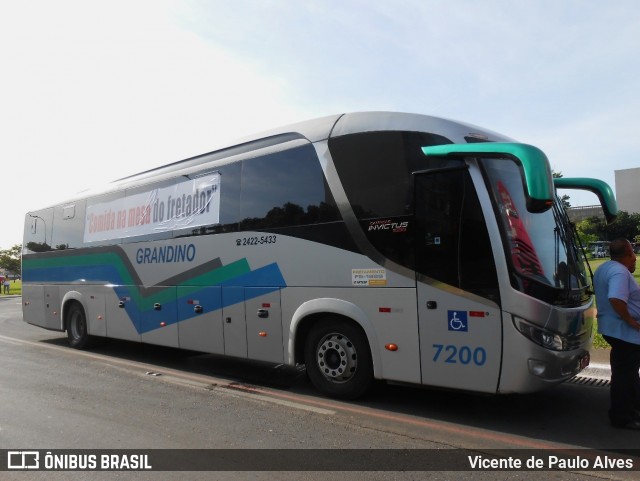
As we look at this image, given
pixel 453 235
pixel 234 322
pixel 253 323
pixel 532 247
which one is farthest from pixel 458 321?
pixel 234 322

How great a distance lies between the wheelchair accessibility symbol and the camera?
203 inches

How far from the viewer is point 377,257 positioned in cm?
A: 579

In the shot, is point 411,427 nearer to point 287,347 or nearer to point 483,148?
point 287,347

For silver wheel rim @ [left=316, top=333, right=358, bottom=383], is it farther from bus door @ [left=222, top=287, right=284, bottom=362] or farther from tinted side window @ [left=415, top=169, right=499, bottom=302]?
tinted side window @ [left=415, top=169, right=499, bottom=302]

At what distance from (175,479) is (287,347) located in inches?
109

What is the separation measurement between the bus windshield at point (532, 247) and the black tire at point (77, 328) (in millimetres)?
9334

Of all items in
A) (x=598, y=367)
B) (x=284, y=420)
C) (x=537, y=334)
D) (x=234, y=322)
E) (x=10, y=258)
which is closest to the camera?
(x=537, y=334)

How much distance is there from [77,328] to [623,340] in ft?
35.1

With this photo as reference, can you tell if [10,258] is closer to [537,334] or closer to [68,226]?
[68,226]

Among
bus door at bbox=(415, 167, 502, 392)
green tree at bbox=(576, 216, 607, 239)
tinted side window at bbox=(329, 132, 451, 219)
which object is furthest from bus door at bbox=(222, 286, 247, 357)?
green tree at bbox=(576, 216, 607, 239)

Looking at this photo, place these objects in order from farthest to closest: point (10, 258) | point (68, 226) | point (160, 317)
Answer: point (10, 258) < point (68, 226) < point (160, 317)

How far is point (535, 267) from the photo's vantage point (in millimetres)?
5062

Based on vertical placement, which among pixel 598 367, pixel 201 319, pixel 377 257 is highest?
pixel 377 257

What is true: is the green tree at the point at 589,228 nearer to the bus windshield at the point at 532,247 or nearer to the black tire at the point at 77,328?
the bus windshield at the point at 532,247
